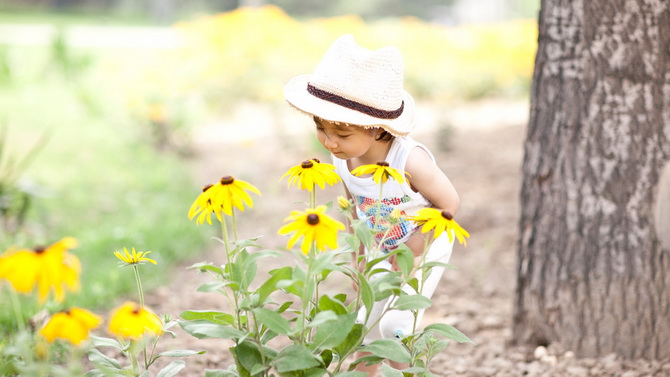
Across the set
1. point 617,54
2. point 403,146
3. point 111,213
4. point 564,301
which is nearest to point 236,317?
point 403,146

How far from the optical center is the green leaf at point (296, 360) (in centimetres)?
183

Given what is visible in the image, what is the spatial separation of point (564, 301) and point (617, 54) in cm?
87

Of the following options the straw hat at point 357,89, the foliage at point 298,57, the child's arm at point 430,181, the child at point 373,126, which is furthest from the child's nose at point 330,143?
the foliage at point 298,57

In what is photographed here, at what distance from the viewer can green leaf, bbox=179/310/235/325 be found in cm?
A: 196

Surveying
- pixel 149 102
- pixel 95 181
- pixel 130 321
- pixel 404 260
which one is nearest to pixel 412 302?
pixel 404 260

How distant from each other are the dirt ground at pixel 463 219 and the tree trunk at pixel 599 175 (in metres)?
0.15

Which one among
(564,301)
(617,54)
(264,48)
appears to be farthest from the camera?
(264,48)

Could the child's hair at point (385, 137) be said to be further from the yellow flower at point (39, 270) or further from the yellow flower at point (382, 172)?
the yellow flower at point (39, 270)

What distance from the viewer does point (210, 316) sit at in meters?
2.01

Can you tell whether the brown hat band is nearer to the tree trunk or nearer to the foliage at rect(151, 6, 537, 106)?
the tree trunk

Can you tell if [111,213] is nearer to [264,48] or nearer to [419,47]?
[264,48]

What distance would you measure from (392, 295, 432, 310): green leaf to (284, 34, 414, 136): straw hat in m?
0.46

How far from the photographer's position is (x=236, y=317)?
1990 millimetres

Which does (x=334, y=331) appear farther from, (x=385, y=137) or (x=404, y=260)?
(x=385, y=137)
